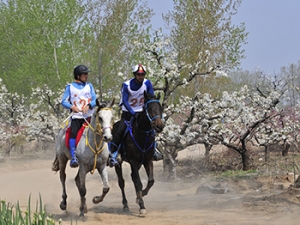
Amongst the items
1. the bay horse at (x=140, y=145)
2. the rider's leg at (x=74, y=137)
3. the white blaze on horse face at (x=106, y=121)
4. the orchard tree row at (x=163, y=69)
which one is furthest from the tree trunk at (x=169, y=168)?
the white blaze on horse face at (x=106, y=121)

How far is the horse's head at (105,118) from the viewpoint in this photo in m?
8.86

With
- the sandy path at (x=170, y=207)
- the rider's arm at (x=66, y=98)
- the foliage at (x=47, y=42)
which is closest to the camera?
the sandy path at (x=170, y=207)

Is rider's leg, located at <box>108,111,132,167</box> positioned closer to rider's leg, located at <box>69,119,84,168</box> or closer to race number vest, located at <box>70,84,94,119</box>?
race number vest, located at <box>70,84,94,119</box>

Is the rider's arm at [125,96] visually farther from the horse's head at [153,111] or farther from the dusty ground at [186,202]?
the dusty ground at [186,202]

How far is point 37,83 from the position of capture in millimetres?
33500

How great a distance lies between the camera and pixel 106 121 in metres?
9.05

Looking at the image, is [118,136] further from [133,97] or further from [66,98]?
[66,98]

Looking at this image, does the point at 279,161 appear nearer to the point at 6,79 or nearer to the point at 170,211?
the point at 170,211

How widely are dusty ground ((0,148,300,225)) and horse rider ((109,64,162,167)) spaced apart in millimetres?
1412

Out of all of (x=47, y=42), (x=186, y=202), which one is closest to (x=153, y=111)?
(x=186, y=202)

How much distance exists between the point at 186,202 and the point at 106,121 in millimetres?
3589

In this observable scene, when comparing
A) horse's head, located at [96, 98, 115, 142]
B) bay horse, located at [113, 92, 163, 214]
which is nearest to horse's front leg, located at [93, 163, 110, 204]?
bay horse, located at [113, 92, 163, 214]

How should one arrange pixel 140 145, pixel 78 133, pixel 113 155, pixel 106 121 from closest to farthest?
pixel 106 121
pixel 78 133
pixel 140 145
pixel 113 155

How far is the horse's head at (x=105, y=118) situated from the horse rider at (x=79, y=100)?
558mm
